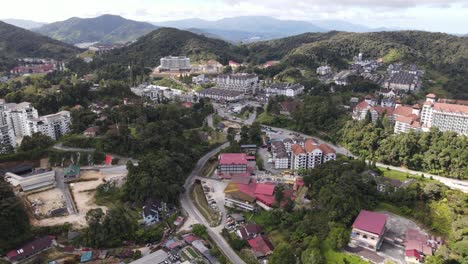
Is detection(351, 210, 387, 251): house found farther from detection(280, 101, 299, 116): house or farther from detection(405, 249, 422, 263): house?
detection(280, 101, 299, 116): house

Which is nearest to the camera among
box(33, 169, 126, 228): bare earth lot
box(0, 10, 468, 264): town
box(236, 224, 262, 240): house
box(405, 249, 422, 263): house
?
box(405, 249, 422, 263): house

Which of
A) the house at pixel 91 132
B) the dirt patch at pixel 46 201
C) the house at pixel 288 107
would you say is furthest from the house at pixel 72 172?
the house at pixel 288 107

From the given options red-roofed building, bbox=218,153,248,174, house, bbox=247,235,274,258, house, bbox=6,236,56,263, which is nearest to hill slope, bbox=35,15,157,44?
red-roofed building, bbox=218,153,248,174

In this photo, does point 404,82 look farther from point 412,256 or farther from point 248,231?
point 248,231

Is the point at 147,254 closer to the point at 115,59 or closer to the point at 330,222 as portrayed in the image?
the point at 330,222

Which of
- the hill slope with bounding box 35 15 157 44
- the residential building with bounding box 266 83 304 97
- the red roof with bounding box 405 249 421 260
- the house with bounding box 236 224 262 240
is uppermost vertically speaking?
the hill slope with bounding box 35 15 157 44

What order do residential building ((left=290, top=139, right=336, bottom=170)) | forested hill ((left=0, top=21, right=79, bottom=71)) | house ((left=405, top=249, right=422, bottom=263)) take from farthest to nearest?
forested hill ((left=0, top=21, right=79, bottom=71)) → residential building ((left=290, top=139, right=336, bottom=170)) → house ((left=405, top=249, right=422, bottom=263))
